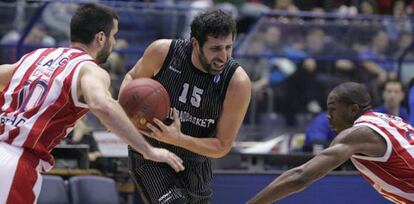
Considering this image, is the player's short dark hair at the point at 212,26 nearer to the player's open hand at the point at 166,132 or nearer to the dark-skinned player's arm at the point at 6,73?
the player's open hand at the point at 166,132

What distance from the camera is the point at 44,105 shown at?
18.2 feet

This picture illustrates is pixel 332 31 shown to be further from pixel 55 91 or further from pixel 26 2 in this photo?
pixel 55 91

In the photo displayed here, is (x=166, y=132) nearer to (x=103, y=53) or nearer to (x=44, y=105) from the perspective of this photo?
(x=103, y=53)

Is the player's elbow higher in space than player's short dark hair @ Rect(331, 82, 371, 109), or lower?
lower

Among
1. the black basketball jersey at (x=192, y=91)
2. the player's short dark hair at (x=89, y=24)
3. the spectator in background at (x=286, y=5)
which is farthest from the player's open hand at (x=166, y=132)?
the spectator in background at (x=286, y=5)

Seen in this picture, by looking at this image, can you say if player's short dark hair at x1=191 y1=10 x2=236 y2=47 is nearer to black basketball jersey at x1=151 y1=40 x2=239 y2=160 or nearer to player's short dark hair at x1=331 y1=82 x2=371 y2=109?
black basketball jersey at x1=151 y1=40 x2=239 y2=160

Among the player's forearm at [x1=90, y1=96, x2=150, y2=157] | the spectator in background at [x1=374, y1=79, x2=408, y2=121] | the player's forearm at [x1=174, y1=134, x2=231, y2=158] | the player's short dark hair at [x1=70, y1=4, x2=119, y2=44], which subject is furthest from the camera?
the spectator in background at [x1=374, y1=79, x2=408, y2=121]

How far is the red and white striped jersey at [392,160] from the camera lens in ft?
19.7

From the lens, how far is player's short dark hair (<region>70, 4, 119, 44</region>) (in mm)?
5801

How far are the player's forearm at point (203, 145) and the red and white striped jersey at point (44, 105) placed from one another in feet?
2.50

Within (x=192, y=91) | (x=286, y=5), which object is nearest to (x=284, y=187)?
(x=192, y=91)

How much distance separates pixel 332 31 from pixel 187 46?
21.9ft

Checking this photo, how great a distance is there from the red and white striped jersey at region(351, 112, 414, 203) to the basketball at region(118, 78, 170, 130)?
3.86 feet

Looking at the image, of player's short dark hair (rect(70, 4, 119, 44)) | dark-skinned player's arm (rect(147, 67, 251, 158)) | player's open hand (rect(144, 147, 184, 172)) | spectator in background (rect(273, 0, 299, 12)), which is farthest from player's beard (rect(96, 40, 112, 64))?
spectator in background (rect(273, 0, 299, 12))
